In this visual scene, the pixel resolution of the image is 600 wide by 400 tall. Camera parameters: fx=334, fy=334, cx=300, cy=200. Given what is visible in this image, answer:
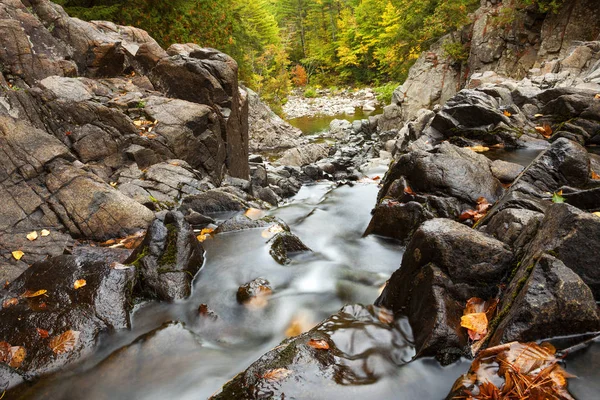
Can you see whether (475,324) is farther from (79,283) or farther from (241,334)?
(79,283)

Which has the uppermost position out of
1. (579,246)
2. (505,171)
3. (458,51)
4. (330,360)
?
(458,51)

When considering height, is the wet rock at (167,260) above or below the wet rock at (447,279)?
below

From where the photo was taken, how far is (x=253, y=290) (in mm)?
4508

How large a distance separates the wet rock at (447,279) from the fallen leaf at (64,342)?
3363 millimetres

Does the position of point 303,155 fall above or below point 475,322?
below

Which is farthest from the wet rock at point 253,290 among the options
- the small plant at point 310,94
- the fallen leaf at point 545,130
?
the small plant at point 310,94

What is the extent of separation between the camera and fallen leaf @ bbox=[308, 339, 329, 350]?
2.86 m

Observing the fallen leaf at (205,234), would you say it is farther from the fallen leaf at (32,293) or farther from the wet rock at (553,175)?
the wet rock at (553,175)

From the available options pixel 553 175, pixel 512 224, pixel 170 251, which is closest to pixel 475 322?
pixel 512 224

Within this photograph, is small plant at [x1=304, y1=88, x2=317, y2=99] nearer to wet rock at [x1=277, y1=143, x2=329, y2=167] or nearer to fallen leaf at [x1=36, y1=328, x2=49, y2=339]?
wet rock at [x1=277, y1=143, x2=329, y2=167]

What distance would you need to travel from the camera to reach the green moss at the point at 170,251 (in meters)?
4.54

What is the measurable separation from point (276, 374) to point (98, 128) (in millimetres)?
7509

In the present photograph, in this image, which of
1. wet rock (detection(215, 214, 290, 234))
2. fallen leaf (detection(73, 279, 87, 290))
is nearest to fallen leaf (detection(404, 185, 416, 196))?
wet rock (detection(215, 214, 290, 234))

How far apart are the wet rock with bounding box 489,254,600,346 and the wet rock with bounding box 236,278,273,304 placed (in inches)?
114
